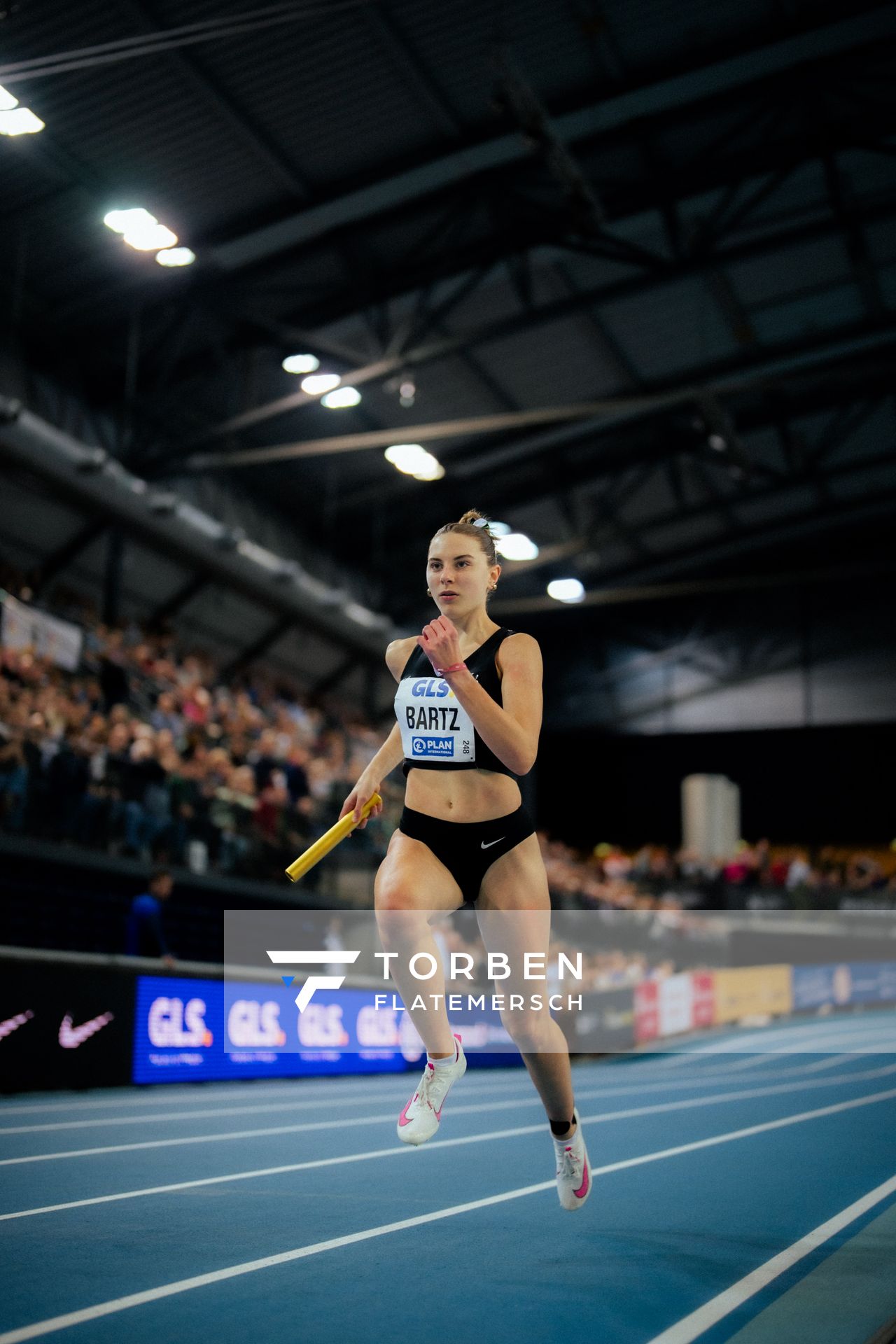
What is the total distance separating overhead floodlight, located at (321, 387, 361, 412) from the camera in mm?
17953

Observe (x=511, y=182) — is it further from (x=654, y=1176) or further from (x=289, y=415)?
(x=654, y=1176)

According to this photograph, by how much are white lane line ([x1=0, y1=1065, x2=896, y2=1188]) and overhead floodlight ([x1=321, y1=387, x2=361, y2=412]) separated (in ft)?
32.3

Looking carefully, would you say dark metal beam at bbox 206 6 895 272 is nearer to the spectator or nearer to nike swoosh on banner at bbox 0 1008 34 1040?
the spectator

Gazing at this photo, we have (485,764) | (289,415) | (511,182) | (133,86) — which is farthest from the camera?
(289,415)

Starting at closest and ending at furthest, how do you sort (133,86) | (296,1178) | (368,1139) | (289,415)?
(296,1178), (368,1139), (133,86), (289,415)

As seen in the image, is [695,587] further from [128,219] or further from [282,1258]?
[282,1258]

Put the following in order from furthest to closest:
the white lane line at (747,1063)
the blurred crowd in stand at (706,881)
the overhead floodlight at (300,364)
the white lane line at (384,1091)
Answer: the blurred crowd in stand at (706,881), the overhead floodlight at (300,364), the white lane line at (747,1063), the white lane line at (384,1091)

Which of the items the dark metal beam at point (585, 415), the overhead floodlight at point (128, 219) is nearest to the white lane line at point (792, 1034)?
the dark metal beam at point (585, 415)

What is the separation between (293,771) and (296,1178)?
13.0m

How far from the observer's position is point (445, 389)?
23.3 m

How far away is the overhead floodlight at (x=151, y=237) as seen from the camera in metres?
13.2

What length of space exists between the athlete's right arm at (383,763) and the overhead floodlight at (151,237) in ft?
32.2

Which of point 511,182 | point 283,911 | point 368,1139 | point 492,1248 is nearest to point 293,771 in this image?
point 283,911

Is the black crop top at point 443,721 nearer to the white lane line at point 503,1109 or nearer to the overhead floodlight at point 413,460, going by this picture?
the white lane line at point 503,1109
